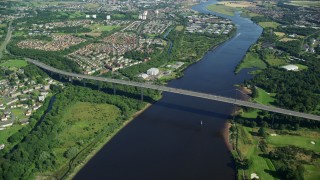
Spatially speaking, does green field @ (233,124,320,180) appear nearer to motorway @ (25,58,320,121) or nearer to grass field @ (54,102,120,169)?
motorway @ (25,58,320,121)

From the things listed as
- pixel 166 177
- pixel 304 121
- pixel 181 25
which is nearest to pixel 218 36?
pixel 181 25

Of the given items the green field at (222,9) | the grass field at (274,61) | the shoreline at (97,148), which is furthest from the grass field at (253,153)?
the green field at (222,9)

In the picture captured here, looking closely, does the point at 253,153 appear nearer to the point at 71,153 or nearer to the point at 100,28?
the point at 71,153

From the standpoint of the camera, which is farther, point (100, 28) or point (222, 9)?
point (222, 9)

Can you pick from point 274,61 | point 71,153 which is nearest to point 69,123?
point 71,153

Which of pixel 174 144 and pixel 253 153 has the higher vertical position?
pixel 253 153

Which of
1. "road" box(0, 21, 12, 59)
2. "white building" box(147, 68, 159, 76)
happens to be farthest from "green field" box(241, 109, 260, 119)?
"road" box(0, 21, 12, 59)
